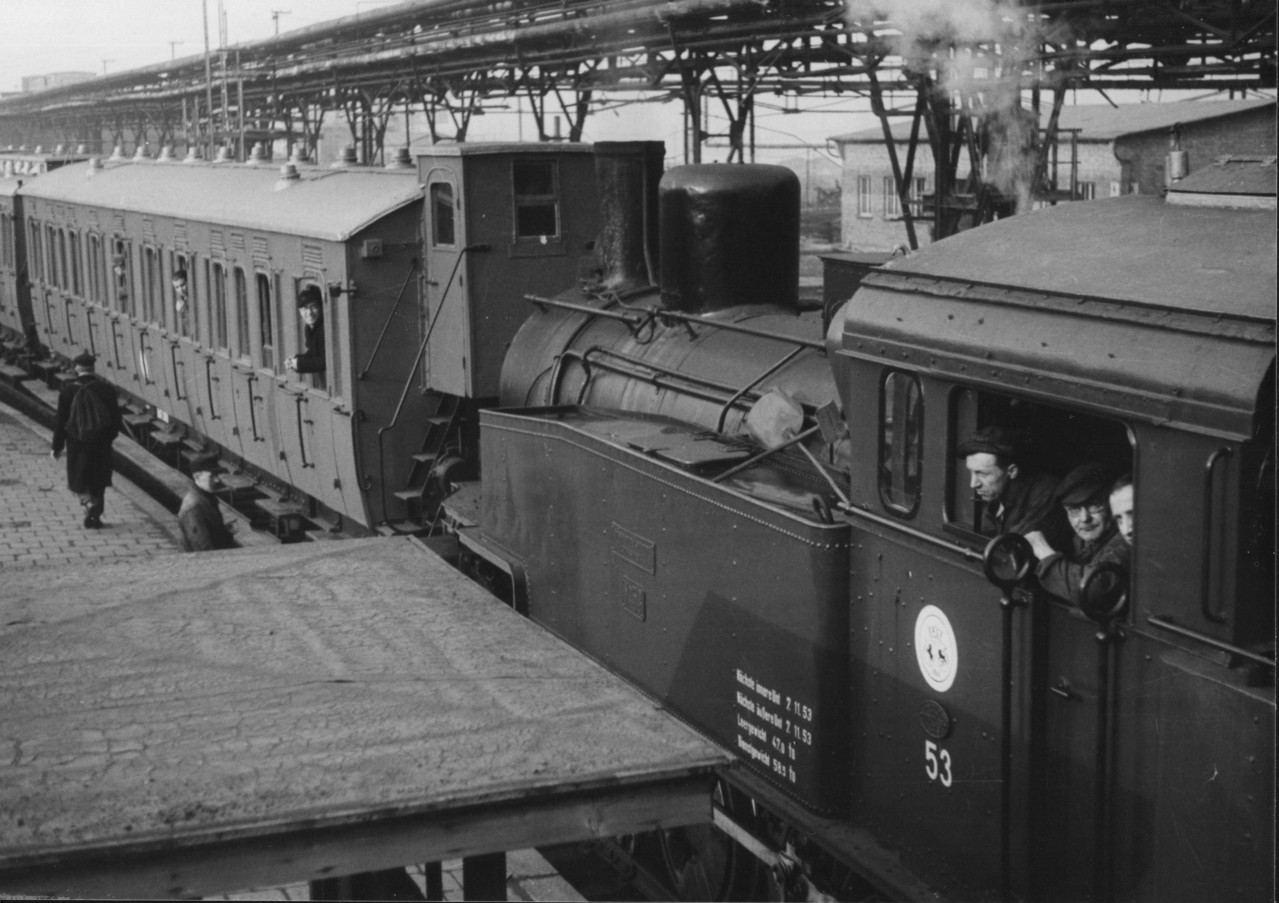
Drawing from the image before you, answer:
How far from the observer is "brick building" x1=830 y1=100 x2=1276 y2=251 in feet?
77.0

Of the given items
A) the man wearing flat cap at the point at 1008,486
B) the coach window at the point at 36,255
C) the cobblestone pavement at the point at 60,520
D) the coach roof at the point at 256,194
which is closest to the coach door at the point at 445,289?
the coach roof at the point at 256,194

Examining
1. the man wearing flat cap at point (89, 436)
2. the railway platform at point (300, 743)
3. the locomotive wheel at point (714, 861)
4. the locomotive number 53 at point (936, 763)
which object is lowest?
the locomotive wheel at point (714, 861)

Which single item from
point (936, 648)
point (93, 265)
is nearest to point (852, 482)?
point (936, 648)

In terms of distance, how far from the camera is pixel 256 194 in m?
13.1

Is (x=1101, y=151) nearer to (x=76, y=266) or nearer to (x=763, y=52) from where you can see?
(x=763, y=52)

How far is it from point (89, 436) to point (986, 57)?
8.19m

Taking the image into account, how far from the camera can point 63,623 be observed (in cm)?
468

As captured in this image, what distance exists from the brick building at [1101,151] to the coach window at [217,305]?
7.41 meters

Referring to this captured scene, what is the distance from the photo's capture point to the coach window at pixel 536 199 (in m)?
9.56

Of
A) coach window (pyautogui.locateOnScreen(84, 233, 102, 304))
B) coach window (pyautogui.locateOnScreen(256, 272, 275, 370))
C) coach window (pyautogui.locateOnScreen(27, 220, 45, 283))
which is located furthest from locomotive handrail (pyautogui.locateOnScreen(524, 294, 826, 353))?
coach window (pyautogui.locateOnScreen(27, 220, 45, 283))

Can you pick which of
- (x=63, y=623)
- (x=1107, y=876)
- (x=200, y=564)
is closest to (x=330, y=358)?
(x=200, y=564)

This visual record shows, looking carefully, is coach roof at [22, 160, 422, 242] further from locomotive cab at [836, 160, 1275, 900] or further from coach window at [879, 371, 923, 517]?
locomotive cab at [836, 160, 1275, 900]

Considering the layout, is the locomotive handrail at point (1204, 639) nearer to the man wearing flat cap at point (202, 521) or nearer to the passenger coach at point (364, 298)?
the passenger coach at point (364, 298)

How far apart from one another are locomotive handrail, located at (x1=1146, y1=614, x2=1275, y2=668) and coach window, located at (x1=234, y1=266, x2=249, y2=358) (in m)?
10.3
